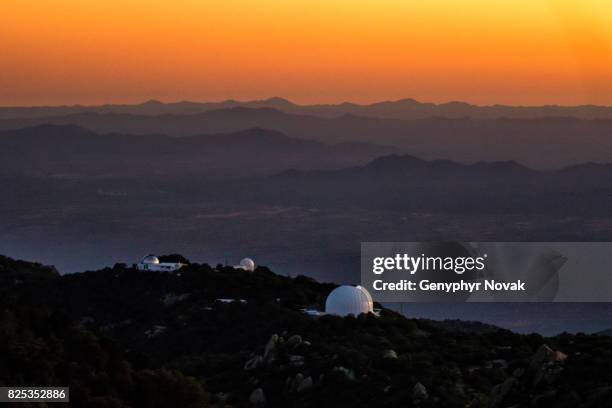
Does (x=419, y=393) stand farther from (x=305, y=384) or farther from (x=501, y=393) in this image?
(x=501, y=393)

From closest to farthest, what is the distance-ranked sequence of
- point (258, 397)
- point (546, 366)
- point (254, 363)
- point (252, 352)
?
point (546, 366)
point (258, 397)
point (254, 363)
point (252, 352)

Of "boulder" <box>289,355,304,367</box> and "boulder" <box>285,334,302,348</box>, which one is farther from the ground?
"boulder" <box>285,334,302,348</box>

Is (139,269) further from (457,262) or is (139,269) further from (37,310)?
(37,310)

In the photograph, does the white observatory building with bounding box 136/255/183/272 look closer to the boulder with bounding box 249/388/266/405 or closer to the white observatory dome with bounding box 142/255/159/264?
the white observatory dome with bounding box 142/255/159/264

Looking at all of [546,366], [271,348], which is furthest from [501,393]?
[271,348]

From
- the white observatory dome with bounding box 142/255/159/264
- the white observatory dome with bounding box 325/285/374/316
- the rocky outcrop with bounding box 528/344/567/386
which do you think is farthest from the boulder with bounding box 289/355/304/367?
the white observatory dome with bounding box 142/255/159/264

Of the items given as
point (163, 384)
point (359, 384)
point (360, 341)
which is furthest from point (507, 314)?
point (163, 384)

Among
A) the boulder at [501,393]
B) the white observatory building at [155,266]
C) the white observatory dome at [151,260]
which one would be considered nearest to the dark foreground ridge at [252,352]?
the boulder at [501,393]
